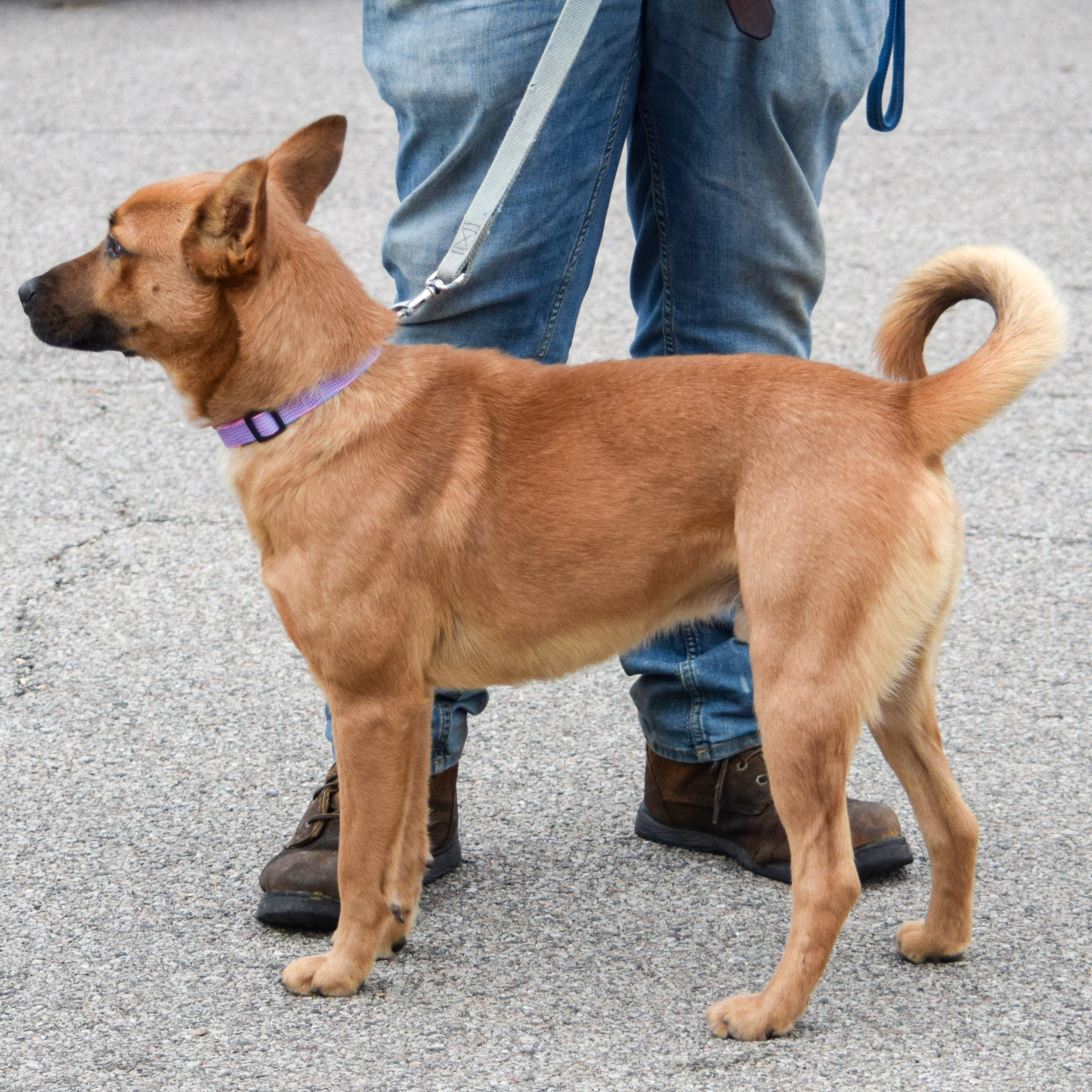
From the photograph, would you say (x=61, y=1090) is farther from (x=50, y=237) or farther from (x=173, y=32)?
(x=173, y=32)

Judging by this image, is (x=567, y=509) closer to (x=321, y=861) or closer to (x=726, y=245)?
(x=726, y=245)

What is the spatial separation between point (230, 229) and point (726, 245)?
95 centimetres

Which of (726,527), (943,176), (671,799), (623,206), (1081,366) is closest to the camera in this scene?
(726,527)

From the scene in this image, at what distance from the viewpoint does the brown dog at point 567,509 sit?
2217mm

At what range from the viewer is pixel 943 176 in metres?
7.15

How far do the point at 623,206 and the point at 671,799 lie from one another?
440 cm

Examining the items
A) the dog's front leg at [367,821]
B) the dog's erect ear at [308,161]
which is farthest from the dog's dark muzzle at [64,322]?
the dog's front leg at [367,821]

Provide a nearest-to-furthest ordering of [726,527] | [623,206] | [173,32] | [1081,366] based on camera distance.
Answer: [726,527], [1081,366], [623,206], [173,32]

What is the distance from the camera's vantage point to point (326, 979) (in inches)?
94.8

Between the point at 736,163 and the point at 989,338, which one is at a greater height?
the point at 736,163

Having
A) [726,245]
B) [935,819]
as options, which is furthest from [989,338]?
[935,819]

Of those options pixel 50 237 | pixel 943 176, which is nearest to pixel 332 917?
pixel 50 237

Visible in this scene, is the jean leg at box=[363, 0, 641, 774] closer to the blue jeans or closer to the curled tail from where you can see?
the blue jeans

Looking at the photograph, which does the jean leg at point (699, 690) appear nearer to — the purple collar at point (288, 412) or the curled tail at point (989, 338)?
the curled tail at point (989, 338)
